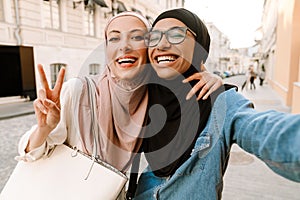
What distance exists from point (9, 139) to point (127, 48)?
545 centimetres

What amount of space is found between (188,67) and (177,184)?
0.56 metres

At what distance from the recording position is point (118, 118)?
4.22 feet

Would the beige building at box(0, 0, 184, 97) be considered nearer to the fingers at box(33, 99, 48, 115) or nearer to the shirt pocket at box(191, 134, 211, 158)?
the fingers at box(33, 99, 48, 115)

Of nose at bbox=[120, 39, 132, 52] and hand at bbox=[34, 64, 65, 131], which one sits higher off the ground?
nose at bbox=[120, 39, 132, 52]

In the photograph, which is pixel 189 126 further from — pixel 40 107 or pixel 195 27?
pixel 40 107

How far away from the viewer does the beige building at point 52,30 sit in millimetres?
9312

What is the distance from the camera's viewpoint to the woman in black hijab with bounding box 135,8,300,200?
0.84m

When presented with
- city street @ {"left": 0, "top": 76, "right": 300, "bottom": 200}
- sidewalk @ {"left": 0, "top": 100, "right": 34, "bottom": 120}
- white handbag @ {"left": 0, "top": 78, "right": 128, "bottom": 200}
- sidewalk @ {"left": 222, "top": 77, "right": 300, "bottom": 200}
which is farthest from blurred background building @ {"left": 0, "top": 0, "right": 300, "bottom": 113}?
white handbag @ {"left": 0, "top": 78, "right": 128, "bottom": 200}

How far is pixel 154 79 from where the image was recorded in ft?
4.14

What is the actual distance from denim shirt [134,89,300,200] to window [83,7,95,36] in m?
13.0

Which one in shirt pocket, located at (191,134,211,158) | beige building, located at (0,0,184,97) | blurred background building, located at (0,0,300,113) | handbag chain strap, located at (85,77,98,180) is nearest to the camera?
shirt pocket, located at (191,134,211,158)

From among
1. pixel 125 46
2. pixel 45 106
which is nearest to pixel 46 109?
pixel 45 106

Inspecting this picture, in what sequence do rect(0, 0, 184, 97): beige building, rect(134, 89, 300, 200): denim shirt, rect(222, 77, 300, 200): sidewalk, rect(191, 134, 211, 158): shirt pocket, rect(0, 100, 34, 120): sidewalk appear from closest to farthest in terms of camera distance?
rect(134, 89, 300, 200): denim shirt, rect(191, 134, 211, 158): shirt pocket, rect(222, 77, 300, 200): sidewalk, rect(0, 100, 34, 120): sidewalk, rect(0, 0, 184, 97): beige building

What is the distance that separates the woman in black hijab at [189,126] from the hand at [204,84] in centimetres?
3
